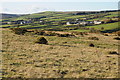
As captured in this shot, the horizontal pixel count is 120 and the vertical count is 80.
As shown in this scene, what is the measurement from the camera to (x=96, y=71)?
13672 mm

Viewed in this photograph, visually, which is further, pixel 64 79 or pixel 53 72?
pixel 53 72

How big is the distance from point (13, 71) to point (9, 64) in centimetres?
210

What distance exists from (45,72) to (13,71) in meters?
2.58

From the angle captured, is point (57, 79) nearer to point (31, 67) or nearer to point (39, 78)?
point (39, 78)

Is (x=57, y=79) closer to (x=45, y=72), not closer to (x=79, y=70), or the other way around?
(x=45, y=72)

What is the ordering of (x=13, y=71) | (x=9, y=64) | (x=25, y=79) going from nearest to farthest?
(x=25, y=79), (x=13, y=71), (x=9, y=64)

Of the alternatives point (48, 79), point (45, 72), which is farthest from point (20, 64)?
point (48, 79)

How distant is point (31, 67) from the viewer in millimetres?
13961

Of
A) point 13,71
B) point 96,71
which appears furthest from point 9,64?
point 96,71

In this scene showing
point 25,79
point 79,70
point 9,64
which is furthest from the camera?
point 9,64

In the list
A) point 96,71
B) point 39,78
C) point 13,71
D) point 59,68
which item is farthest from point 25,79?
point 96,71

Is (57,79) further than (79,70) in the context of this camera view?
No

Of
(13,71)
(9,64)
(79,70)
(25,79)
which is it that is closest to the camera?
(25,79)

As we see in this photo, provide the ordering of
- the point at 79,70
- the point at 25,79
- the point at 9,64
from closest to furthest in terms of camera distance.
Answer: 1. the point at 25,79
2. the point at 79,70
3. the point at 9,64
